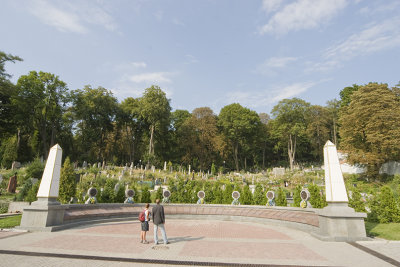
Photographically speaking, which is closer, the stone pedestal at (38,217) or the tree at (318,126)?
the stone pedestal at (38,217)

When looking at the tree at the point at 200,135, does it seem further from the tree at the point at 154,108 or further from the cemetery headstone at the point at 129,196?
the cemetery headstone at the point at 129,196

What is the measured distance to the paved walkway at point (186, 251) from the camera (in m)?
5.71

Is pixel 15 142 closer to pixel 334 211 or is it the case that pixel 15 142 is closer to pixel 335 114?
pixel 334 211

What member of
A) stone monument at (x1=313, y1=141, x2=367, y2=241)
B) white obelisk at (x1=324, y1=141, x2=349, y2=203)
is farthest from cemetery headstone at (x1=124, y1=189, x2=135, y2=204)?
white obelisk at (x1=324, y1=141, x2=349, y2=203)

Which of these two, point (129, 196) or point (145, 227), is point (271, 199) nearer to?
point (129, 196)

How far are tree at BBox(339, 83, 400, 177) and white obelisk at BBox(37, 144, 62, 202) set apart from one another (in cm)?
3393

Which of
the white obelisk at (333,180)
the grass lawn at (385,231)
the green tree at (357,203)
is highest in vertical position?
the white obelisk at (333,180)

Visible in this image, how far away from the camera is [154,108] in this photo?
45.7m

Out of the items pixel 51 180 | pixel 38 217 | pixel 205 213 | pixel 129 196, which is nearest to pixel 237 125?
pixel 205 213

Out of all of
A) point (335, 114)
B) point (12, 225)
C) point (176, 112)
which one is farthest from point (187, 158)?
point (12, 225)

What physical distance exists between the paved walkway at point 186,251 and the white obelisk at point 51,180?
5.06 feet

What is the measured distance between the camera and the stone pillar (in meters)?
9.19

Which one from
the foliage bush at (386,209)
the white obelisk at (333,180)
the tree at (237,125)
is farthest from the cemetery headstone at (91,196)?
the tree at (237,125)

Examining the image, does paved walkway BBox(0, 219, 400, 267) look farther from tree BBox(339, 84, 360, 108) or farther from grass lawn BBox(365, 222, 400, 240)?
tree BBox(339, 84, 360, 108)
